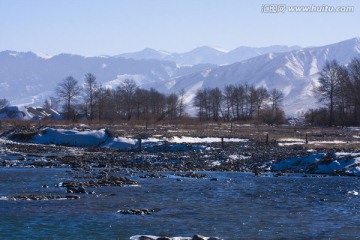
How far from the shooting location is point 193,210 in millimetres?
21141

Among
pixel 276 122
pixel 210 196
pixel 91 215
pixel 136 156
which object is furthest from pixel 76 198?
pixel 276 122

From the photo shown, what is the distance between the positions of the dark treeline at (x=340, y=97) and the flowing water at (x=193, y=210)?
74635 millimetres

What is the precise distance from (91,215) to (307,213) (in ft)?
24.3

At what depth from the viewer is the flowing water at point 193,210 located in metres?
17.4

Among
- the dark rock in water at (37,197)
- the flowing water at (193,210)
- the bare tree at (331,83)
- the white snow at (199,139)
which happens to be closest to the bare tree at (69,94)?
the bare tree at (331,83)

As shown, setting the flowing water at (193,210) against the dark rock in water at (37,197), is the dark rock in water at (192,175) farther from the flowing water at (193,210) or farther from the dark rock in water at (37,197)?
the dark rock in water at (37,197)

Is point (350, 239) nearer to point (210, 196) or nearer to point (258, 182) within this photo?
point (210, 196)

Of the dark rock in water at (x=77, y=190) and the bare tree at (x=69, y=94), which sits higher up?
the bare tree at (x=69, y=94)

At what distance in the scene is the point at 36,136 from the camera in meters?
61.7

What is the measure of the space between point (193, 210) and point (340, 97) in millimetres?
97384

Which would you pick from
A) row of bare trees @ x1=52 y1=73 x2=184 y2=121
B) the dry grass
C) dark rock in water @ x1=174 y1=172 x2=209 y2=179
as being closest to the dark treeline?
the dry grass

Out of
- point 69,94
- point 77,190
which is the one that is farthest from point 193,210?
point 69,94

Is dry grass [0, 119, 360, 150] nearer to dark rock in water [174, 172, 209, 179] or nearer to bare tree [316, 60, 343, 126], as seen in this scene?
dark rock in water [174, 172, 209, 179]

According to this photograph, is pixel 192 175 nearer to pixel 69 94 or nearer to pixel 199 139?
pixel 199 139
